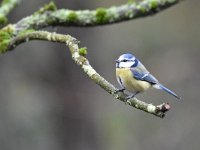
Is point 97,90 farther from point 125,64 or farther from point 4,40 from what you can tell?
point 125,64

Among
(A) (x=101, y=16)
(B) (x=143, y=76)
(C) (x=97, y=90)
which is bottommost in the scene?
(C) (x=97, y=90)

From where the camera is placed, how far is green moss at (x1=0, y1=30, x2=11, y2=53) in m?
4.71

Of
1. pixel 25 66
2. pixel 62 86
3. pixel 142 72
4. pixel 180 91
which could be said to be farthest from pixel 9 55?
pixel 142 72

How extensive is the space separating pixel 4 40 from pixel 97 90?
4824 mm

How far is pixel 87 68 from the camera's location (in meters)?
3.64

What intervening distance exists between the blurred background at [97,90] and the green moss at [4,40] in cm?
332

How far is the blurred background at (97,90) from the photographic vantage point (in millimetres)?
8578

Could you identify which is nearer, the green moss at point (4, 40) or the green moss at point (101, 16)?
the green moss at point (4, 40)

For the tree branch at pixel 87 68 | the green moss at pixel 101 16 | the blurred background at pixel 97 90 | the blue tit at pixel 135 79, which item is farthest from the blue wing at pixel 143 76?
the blurred background at pixel 97 90

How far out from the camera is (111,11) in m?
5.05

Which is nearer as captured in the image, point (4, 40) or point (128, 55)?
point (128, 55)

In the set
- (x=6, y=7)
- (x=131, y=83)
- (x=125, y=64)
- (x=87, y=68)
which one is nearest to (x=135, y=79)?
(x=131, y=83)

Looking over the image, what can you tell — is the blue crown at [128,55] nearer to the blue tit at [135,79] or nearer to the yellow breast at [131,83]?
the blue tit at [135,79]

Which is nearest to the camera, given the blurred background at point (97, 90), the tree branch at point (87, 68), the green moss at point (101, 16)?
the tree branch at point (87, 68)
